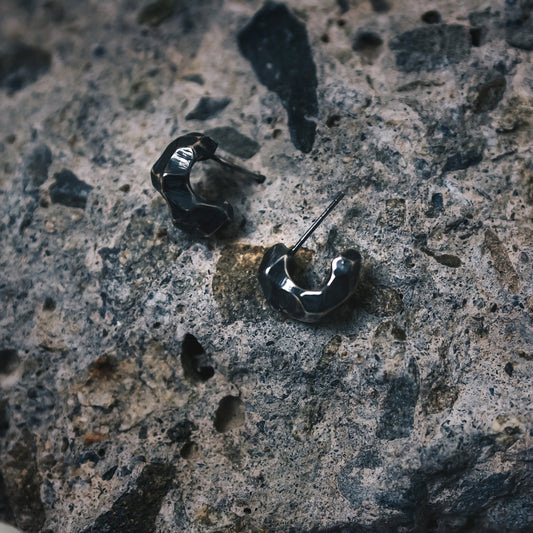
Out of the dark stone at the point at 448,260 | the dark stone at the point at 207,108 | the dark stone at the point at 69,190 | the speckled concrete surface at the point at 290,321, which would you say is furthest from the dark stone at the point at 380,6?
the dark stone at the point at 69,190

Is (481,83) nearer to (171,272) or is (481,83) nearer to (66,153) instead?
(171,272)

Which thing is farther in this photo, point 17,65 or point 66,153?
point 17,65

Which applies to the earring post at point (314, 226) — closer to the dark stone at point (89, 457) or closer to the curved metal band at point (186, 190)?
the curved metal band at point (186, 190)

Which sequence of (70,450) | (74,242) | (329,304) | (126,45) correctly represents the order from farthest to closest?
1. (126,45)
2. (74,242)
3. (70,450)
4. (329,304)

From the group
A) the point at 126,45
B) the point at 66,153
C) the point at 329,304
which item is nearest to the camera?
the point at 329,304

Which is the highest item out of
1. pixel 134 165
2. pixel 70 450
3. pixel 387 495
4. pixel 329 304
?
pixel 134 165

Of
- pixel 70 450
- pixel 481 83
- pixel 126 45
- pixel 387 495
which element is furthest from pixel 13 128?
pixel 387 495
